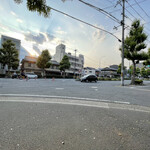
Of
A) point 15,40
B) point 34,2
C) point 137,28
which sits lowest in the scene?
point 34,2

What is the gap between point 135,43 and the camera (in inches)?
584

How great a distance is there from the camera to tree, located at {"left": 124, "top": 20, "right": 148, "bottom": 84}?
14.8 m

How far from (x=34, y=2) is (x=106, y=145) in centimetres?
401

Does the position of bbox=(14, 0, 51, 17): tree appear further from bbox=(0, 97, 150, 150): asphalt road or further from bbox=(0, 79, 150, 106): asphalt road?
bbox=(0, 79, 150, 106): asphalt road

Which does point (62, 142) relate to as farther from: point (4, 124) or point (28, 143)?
point (4, 124)

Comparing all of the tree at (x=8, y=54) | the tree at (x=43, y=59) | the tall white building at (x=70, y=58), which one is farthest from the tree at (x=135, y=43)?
the tall white building at (x=70, y=58)

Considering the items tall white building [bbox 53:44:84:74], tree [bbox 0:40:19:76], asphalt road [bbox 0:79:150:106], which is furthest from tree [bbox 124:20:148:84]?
tall white building [bbox 53:44:84:74]

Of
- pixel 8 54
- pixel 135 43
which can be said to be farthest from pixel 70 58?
pixel 135 43

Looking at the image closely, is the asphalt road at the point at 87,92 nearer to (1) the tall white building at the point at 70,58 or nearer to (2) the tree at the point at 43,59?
(2) the tree at the point at 43,59

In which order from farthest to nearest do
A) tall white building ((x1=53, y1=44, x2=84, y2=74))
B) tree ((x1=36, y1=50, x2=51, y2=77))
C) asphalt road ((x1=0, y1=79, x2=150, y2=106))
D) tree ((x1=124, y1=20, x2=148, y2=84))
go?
1. tall white building ((x1=53, y1=44, x2=84, y2=74))
2. tree ((x1=36, y1=50, x2=51, y2=77))
3. tree ((x1=124, y1=20, x2=148, y2=84))
4. asphalt road ((x1=0, y1=79, x2=150, y2=106))

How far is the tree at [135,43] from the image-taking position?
14.8 metres

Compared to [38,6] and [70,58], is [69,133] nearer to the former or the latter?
[38,6]

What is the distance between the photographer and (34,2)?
100.0 inches

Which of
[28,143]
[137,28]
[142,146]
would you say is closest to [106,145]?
[142,146]
